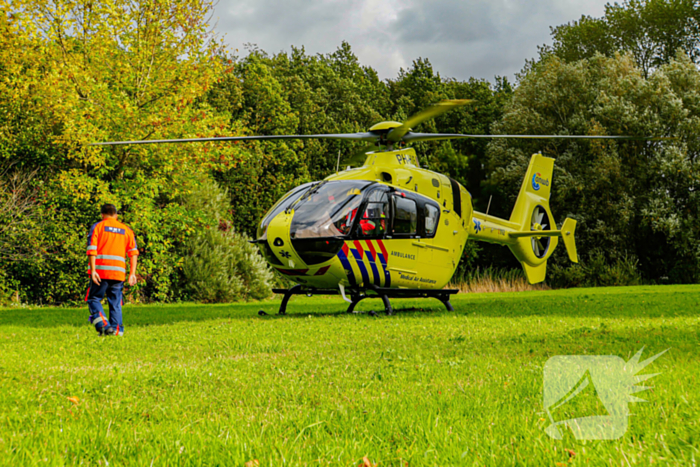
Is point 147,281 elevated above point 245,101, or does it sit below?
below

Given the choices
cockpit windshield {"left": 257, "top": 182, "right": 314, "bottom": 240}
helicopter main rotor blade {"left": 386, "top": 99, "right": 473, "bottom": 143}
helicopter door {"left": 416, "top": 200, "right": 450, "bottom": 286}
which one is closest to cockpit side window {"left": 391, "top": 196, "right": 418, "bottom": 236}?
helicopter door {"left": 416, "top": 200, "right": 450, "bottom": 286}

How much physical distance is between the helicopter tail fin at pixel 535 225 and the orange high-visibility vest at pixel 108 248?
11641mm

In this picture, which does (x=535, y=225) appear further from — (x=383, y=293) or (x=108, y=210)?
(x=108, y=210)

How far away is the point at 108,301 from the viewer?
7.95 m

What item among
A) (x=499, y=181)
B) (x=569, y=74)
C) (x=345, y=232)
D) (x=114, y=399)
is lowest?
(x=114, y=399)

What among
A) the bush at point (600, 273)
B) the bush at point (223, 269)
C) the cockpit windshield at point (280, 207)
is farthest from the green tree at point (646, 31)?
the cockpit windshield at point (280, 207)

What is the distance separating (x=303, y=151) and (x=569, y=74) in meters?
16.0

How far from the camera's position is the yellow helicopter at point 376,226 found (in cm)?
1103

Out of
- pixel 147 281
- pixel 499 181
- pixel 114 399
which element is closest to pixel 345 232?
pixel 114 399

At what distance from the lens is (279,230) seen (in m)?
11.1

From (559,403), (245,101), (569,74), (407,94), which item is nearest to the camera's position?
(559,403)

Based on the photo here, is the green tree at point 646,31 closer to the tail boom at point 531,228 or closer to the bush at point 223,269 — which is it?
the tail boom at point 531,228

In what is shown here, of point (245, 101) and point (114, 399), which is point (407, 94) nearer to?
point (245, 101)

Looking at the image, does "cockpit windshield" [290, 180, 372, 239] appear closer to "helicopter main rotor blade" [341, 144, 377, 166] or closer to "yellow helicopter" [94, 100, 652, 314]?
"yellow helicopter" [94, 100, 652, 314]
